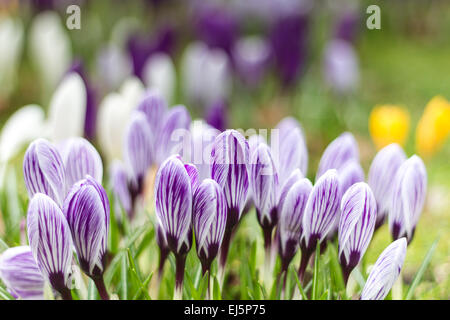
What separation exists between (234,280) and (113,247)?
Answer: 0.18 m

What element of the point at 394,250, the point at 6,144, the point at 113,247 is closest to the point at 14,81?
the point at 6,144

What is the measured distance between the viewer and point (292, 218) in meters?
0.64

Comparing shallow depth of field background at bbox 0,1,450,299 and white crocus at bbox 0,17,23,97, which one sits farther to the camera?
white crocus at bbox 0,17,23,97

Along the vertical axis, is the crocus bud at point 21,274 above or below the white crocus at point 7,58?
below

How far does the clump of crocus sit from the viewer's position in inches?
23.1

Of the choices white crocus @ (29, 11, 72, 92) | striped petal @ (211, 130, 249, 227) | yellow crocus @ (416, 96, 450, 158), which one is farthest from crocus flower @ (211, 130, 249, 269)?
white crocus @ (29, 11, 72, 92)

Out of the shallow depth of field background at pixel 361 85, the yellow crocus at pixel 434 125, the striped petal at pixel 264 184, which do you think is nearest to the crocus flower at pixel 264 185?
the striped petal at pixel 264 184

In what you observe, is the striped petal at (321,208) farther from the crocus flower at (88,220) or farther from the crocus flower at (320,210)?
the crocus flower at (88,220)

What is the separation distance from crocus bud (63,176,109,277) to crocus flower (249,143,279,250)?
151mm

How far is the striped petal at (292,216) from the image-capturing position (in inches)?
24.7

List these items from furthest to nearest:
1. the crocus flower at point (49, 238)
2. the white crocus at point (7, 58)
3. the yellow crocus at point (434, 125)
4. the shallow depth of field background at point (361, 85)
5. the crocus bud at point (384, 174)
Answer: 1. the white crocus at point (7, 58)
2. the shallow depth of field background at point (361, 85)
3. the yellow crocus at point (434, 125)
4. the crocus bud at point (384, 174)
5. the crocus flower at point (49, 238)

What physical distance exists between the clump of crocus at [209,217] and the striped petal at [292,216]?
0.23 ft

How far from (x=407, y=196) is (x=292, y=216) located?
12 centimetres

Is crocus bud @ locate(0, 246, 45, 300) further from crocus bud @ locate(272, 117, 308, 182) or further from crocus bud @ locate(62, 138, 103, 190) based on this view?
crocus bud @ locate(272, 117, 308, 182)
